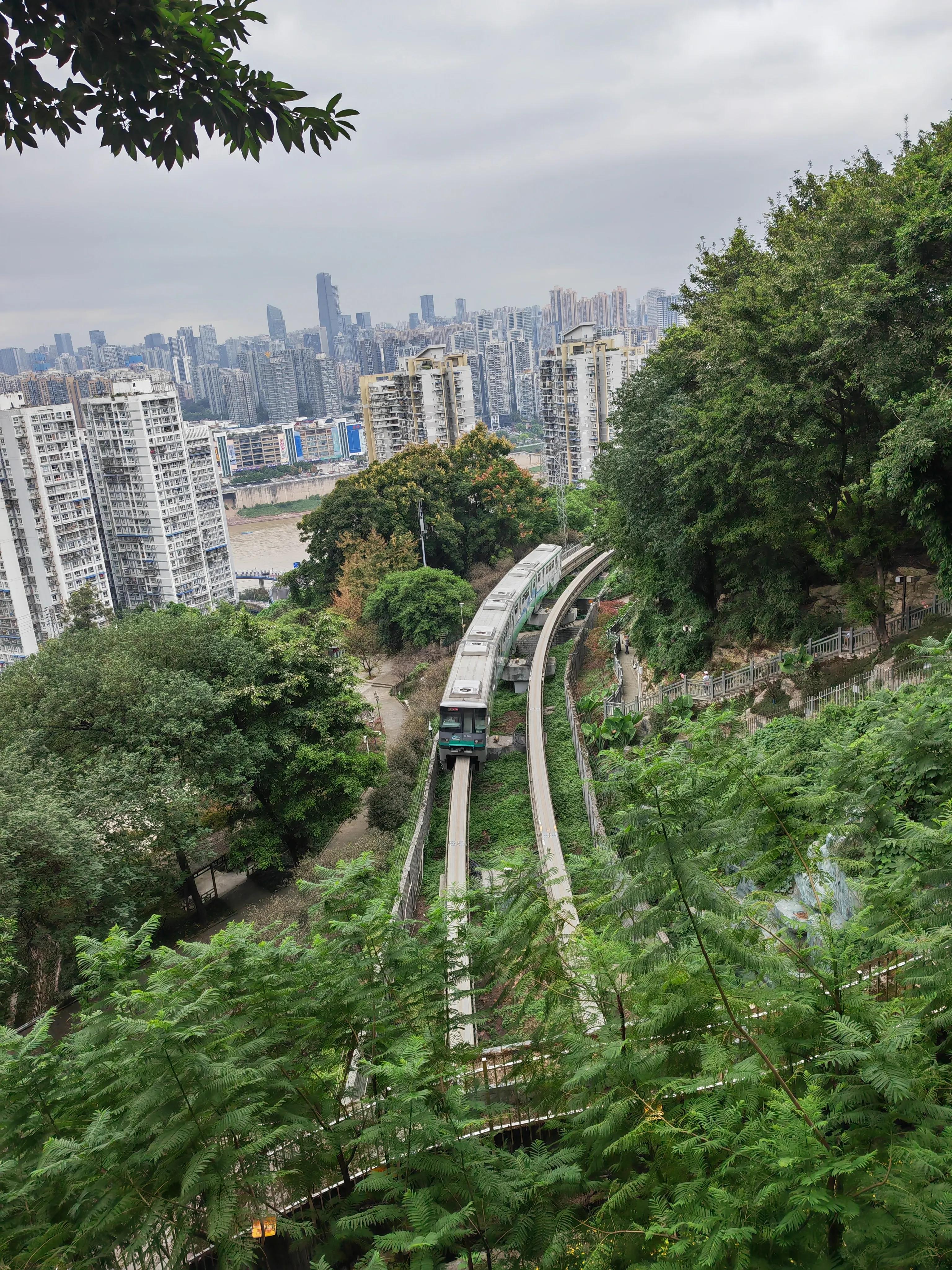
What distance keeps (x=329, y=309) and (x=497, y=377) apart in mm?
59169

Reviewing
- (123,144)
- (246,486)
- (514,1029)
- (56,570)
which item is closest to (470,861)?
(514,1029)

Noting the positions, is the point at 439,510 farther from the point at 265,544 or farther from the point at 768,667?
the point at 265,544

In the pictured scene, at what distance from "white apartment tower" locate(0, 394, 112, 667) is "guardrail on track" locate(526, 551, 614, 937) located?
1056 inches

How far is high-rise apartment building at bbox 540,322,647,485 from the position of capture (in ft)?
204

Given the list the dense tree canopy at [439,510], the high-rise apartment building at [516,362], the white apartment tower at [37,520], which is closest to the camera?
the dense tree canopy at [439,510]

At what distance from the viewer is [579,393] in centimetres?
6234

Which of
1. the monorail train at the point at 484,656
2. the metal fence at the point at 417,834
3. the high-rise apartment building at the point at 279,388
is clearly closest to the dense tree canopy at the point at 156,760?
the metal fence at the point at 417,834

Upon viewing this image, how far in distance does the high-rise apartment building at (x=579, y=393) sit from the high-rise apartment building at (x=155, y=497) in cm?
2735

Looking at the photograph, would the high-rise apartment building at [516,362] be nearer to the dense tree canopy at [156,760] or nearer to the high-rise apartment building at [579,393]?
the high-rise apartment building at [579,393]

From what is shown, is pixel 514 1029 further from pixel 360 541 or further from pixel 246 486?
pixel 246 486

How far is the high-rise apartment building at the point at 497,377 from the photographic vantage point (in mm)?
125062

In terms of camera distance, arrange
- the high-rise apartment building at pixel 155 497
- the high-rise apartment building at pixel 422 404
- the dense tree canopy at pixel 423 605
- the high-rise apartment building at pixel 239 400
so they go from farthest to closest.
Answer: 1. the high-rise apartment building at pixel 239 400
2. the high-rise apartment building at pixel 422 404
3. the high-rise apartment building at pixel 155 497
4. the dense tree canopy at pixel 423 605

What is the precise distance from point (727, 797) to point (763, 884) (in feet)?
2.67

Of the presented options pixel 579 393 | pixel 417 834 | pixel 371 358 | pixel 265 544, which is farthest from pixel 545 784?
pixel 371 358
